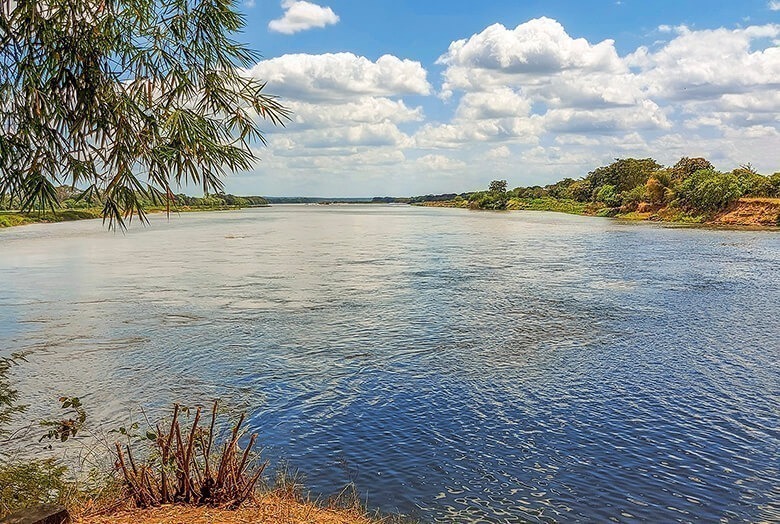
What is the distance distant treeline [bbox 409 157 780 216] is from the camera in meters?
87.4

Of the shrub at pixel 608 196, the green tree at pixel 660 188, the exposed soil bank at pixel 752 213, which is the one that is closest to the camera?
the exposed soil bank at pixel 752 213

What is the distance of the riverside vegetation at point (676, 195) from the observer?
8431cm

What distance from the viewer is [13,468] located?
9.95 meters

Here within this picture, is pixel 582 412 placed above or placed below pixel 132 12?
below

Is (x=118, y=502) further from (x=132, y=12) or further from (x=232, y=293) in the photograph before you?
(x=232, y=293)

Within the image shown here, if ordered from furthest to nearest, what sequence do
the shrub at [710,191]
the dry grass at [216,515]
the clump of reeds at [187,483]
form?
the shrub at [710,191]
the clump of reeds at [187,483]
the dry grass at [216,515]

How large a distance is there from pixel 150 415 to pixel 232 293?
53.1ft

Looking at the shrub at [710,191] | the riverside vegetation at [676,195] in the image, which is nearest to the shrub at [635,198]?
the riverside vegetation at [676,195]

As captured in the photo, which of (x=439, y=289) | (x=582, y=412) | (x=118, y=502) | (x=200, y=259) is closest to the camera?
(x=118, y=502)

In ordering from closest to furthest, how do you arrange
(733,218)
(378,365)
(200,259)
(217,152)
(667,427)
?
(217,152), (667,427), (378,365), (200,259), (733,218)

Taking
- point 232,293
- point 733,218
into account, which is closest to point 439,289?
point 232,293

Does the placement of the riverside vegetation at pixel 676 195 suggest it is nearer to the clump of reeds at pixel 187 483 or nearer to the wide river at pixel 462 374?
the wide river at pixel 462 374

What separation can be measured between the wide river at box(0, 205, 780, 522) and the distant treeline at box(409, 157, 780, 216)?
58911mm

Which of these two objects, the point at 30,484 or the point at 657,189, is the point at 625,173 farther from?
the point at 30,484
